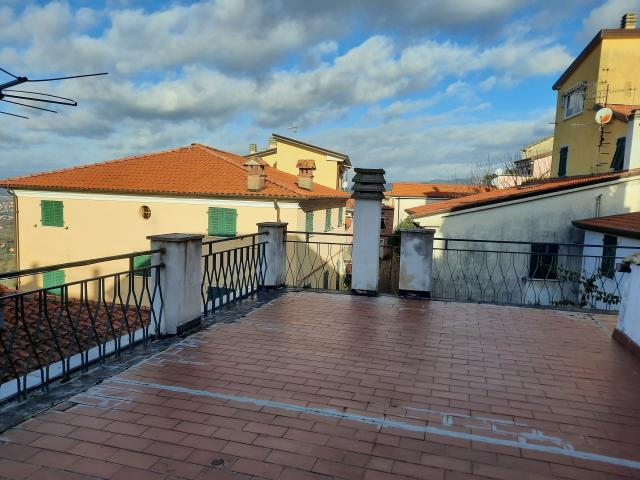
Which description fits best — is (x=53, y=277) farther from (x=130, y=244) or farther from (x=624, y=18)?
(x=624, y=18)

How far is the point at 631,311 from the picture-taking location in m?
4.90

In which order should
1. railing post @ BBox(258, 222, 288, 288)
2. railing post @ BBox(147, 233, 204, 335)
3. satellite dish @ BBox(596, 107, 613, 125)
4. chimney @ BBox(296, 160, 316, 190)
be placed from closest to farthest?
railing post @ BBox(147, 233, 204, 335)
railing post @ BBox(258, 222, 288, 288)
satellite dish @ BBox(596, 107, 613, 125)
chimney @ BBox(296, 160, 316, 190)

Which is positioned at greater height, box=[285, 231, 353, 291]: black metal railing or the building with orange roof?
the building with orange roof

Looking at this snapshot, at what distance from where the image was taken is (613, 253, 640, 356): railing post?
15.4ft

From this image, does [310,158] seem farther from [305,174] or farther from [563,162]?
[563,162]

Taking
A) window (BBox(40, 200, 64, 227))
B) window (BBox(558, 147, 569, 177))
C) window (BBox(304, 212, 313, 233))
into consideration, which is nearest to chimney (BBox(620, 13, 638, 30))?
window (BBox(558, 147, 569, 177))

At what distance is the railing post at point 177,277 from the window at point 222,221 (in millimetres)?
10924

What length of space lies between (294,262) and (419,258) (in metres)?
9.83

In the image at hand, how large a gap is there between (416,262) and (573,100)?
67.3ft

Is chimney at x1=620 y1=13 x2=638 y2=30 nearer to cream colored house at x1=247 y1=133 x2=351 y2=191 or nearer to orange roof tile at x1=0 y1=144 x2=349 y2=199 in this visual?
cream colored house at x1=247 y1=133 x2=351 y2=191

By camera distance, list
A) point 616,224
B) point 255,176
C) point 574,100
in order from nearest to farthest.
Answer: point 616,224 → point 255,176 → point 574,100

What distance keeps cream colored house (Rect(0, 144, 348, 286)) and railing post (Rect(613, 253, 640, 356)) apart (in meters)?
11.1

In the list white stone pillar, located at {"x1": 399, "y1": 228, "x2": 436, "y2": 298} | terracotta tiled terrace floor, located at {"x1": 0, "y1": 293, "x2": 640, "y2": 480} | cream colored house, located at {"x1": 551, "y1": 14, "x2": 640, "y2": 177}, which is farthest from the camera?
cream colored house, located at {"x1": 551, "y1": 14, "x2": 640, "y2": 177}

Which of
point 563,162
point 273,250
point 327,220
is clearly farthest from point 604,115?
point 273,250
